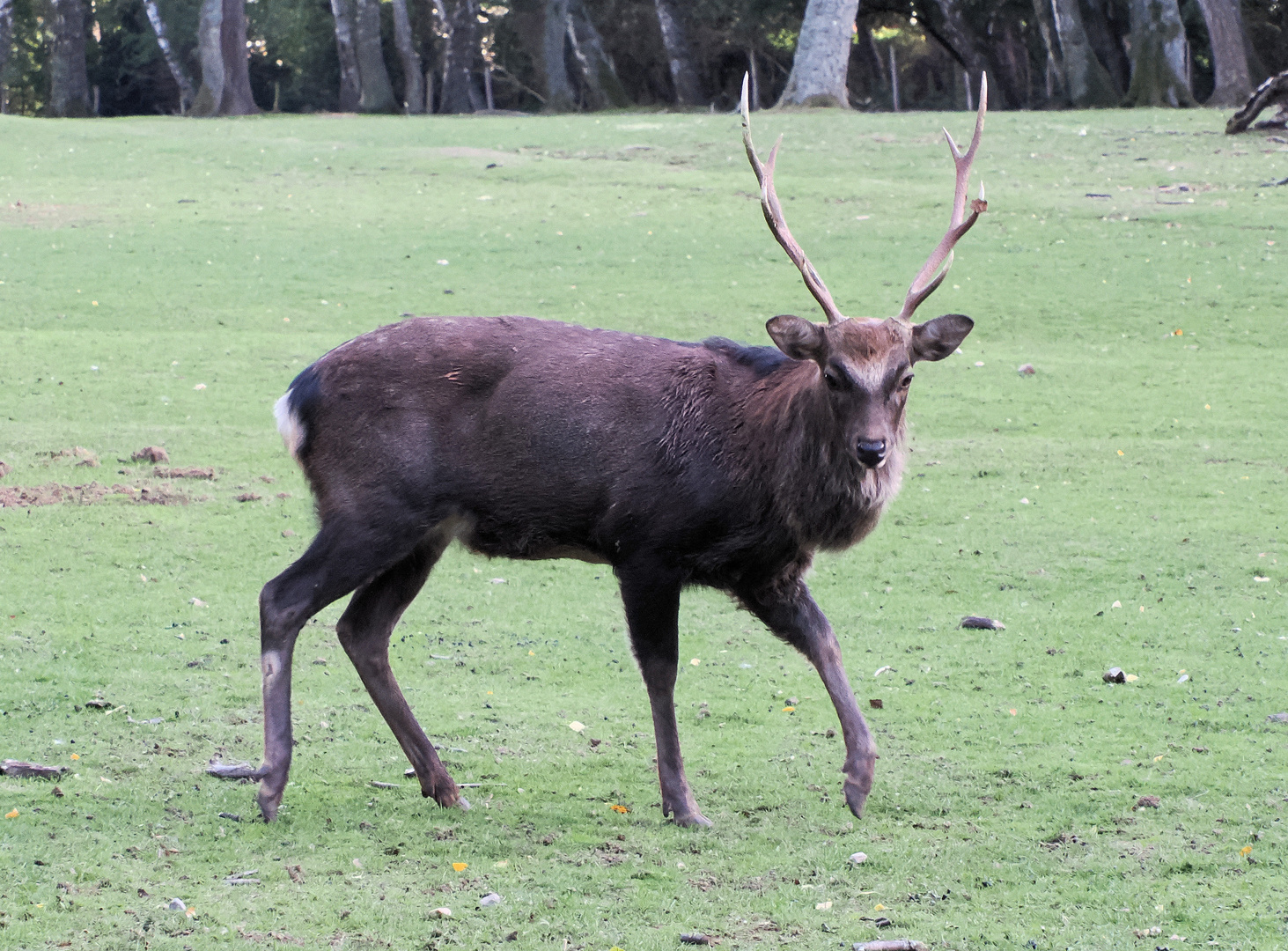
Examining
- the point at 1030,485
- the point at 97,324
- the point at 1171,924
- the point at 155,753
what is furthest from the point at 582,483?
the point at 97,324

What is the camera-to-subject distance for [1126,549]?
30.6ft

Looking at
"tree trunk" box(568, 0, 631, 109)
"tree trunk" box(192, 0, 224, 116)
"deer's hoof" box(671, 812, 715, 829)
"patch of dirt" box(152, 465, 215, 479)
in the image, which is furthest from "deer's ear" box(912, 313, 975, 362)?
"tree trunk" box(568, 0, 631, 109)

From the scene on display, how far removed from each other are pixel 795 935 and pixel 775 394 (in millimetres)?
2166

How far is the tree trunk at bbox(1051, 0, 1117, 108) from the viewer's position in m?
36.0

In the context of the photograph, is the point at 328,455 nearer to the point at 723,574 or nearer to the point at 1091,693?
the point at 723,574

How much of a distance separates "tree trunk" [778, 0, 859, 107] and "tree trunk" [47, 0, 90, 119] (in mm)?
20109

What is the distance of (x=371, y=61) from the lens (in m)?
40.5

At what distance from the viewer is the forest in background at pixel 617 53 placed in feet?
110

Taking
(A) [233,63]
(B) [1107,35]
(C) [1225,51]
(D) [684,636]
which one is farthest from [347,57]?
(D) [684,636]

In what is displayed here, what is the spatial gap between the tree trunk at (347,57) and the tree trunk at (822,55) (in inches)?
574

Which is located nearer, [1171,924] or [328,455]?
[1171,924]

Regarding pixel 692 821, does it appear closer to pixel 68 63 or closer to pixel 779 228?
pixel 779 228

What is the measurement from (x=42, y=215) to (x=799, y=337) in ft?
55.7

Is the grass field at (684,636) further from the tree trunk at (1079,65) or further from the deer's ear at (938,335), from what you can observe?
the tree trunk at (1079,65)
